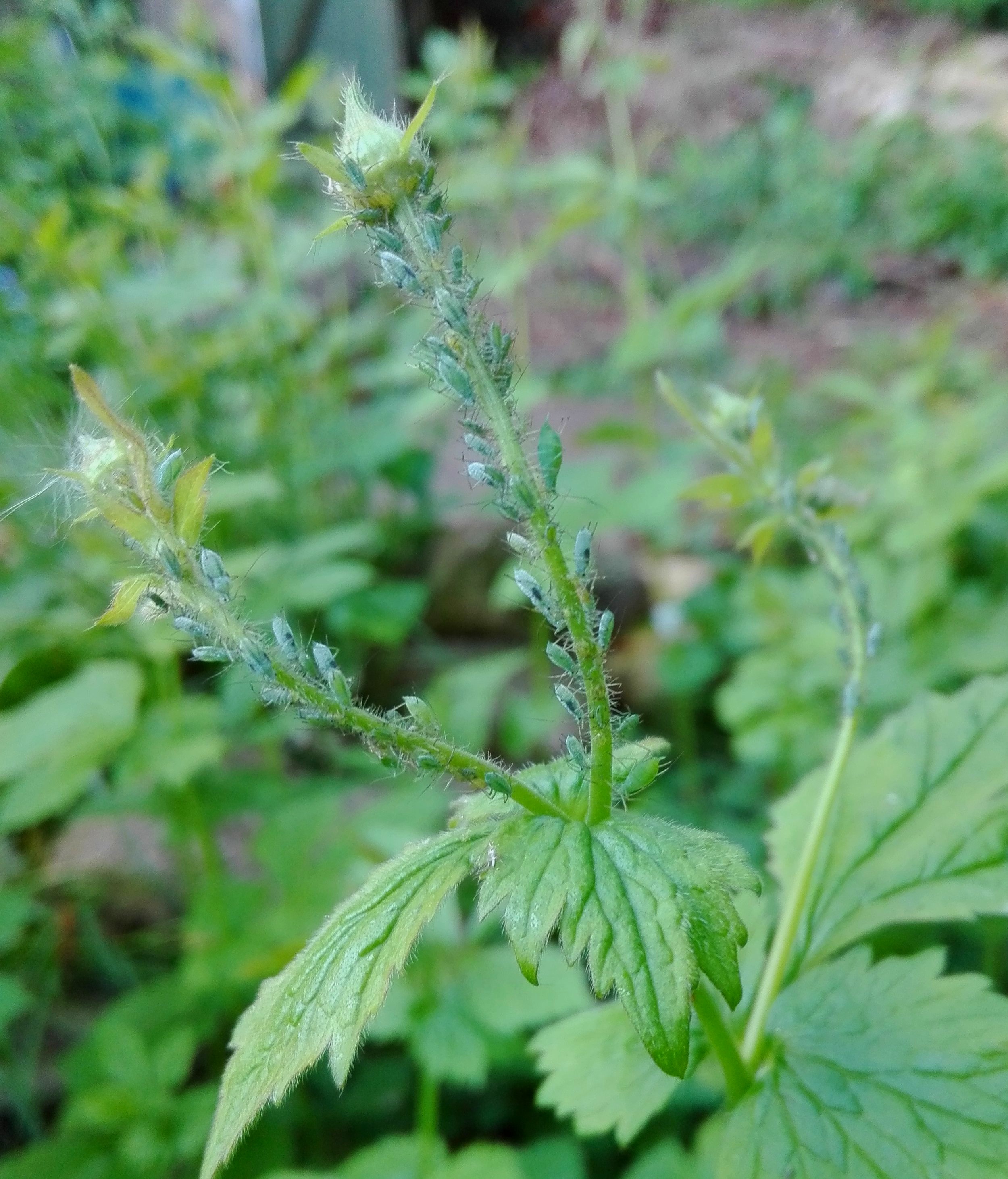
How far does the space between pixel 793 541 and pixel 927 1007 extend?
293 cm

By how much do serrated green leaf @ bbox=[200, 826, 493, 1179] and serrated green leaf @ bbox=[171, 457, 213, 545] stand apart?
29cm

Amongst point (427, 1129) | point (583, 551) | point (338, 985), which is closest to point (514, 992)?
point (427, 1129)

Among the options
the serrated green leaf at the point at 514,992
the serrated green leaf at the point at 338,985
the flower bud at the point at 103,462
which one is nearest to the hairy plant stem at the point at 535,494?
the serrated green leaf at the point at 338,985

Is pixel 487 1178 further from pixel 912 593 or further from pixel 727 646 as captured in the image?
pixel 727 646

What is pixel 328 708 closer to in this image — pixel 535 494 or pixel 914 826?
pixel 535 494

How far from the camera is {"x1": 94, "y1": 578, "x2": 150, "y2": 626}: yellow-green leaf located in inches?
27.5

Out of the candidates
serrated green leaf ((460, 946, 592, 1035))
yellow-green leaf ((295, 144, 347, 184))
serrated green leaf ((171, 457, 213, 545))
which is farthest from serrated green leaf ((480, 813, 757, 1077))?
serrated green leaf ((460, 946, 592, 1035))

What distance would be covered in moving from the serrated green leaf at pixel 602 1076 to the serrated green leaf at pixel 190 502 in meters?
0.60

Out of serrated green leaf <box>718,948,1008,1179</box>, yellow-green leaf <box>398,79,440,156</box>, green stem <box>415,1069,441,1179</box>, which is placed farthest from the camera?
green stem <box>415,1069,441,1179</box>

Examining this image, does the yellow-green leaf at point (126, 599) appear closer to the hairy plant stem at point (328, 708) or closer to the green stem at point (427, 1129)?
the hairy plant stem at point (328, 708)

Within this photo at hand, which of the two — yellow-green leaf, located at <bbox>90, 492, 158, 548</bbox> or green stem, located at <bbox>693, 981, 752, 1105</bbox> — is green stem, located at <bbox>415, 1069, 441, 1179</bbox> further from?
yellow-green leaf, located at <bbox>90, 492, 158, 548</bbox>

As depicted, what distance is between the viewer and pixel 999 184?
689 centimetres

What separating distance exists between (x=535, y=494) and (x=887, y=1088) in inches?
22.2

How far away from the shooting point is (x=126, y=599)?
698mm
